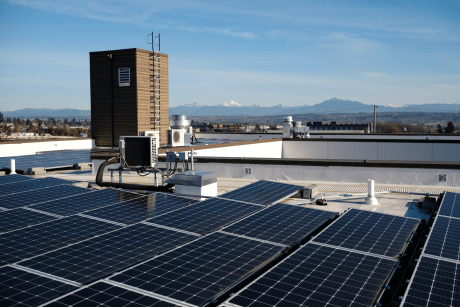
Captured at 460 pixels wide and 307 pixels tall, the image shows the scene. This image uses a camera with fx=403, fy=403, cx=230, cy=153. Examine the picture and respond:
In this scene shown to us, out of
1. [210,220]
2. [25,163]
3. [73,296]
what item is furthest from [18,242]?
[25,163]

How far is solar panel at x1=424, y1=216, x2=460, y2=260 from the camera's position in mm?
7484

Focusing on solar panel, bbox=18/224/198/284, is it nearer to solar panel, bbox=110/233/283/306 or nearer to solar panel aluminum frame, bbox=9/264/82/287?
solar panel aluminum frame, bbox=9/264/82/287

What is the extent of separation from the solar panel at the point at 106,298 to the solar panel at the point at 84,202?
544 cm

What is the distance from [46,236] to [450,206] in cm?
1066

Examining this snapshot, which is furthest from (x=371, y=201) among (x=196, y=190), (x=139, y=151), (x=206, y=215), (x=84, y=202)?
(x=84, y=202)

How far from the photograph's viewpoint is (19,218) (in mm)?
9984

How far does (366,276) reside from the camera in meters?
6.38

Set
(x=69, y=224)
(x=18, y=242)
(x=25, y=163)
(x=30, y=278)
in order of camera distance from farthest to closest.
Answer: (x=25, y=163) → (x=69, y=224) → (x=18, y=242) → (x=30, y=278)

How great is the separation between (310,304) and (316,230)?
411 cm

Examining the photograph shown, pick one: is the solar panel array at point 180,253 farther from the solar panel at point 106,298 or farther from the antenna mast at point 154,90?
the antenna mast at point 154,90

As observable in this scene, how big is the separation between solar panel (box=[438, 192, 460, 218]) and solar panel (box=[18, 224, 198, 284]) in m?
7.00

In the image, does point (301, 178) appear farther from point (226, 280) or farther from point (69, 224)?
point (226, 280)

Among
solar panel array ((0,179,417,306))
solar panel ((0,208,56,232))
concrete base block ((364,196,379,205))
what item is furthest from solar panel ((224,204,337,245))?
solar panel ((0,208,56,232))

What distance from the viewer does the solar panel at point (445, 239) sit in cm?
748
